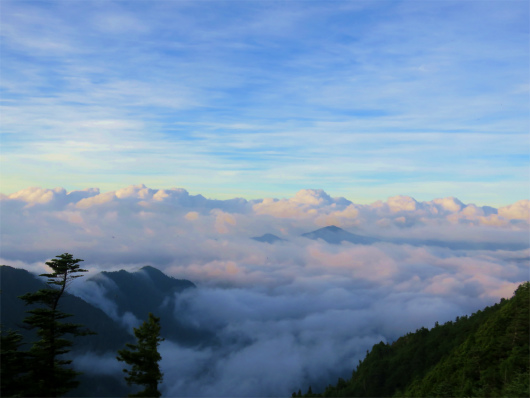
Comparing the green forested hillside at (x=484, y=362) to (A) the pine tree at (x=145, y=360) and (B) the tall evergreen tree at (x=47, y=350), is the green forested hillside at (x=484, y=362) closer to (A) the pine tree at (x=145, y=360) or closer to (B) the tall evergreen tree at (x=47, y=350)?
(A) the pine tree at (x=145, y=360)

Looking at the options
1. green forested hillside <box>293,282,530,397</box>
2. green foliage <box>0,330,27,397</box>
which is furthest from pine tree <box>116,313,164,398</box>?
green forested hillside <box>293,282,530,397</box>

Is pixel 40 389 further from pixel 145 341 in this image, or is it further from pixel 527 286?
pixel 527 286

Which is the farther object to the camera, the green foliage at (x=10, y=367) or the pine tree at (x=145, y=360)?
the pine tree at (x=145, y=360)

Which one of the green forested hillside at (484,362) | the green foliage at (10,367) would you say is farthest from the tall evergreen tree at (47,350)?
the green forested hillside at (484,362)

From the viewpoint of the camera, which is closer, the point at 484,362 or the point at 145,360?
the point at 145,360

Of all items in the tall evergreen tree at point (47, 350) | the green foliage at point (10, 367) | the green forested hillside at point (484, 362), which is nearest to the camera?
the green foliage at point (10, 367)

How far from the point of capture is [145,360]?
3294 centimetres

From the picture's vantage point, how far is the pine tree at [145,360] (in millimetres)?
32219

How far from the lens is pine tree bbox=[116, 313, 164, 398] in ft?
106

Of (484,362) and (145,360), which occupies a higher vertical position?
(145,360)

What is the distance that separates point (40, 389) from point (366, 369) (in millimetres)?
100909

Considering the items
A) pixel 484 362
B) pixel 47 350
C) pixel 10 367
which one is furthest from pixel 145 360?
pixel 484 362

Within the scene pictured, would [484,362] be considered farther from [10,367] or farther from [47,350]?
[10,367]

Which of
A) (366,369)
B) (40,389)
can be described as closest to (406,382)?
(366,369)
